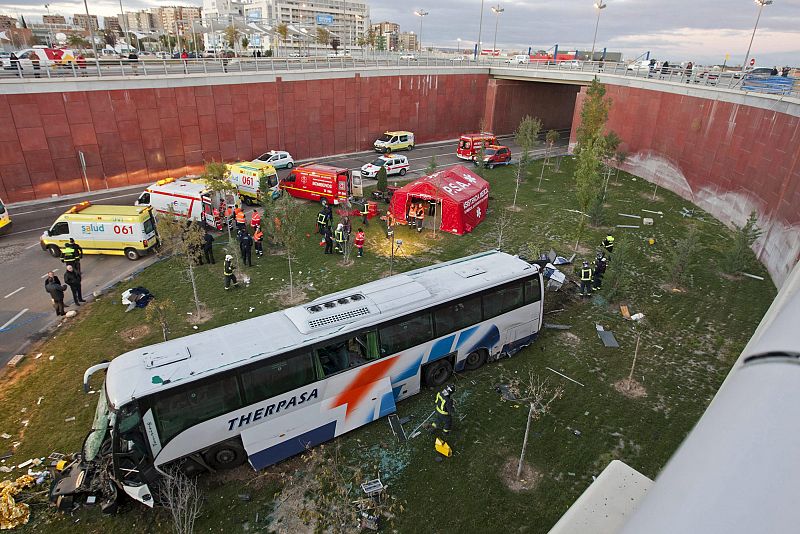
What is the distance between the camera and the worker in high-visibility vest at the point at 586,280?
1734cm

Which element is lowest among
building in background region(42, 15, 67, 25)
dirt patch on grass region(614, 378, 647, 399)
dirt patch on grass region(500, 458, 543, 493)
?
dirt patch on grass region(500, 458, 543, 493)

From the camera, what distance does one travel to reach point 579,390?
508 inches

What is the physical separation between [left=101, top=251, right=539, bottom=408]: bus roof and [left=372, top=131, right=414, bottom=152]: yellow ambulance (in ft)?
95.8

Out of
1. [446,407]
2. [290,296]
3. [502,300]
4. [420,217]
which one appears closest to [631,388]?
[502,300]

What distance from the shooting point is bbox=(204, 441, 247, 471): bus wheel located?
32.5 feet

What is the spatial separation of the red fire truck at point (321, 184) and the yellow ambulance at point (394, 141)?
14505 millimetres

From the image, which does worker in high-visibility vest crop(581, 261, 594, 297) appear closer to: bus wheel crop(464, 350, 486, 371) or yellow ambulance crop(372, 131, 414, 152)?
bus wheel crop(464, 350, 486, 371)

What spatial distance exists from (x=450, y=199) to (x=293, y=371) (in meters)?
14.5

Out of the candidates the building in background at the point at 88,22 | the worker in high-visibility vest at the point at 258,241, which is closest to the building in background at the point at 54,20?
the building in background at the point at 88,22

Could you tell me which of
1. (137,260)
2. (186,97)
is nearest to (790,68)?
(186,97)

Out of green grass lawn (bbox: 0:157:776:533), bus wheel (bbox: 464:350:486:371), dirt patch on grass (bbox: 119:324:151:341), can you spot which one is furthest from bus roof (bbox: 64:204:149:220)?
bus wheel (bbox: 464:350:486:371)

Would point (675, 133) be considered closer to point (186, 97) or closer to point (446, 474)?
point (446, 474)

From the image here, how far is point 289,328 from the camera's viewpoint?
1083 cm

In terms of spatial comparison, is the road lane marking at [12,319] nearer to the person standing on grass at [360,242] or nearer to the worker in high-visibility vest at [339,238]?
the worker in high-visibility vest at [339,238]
